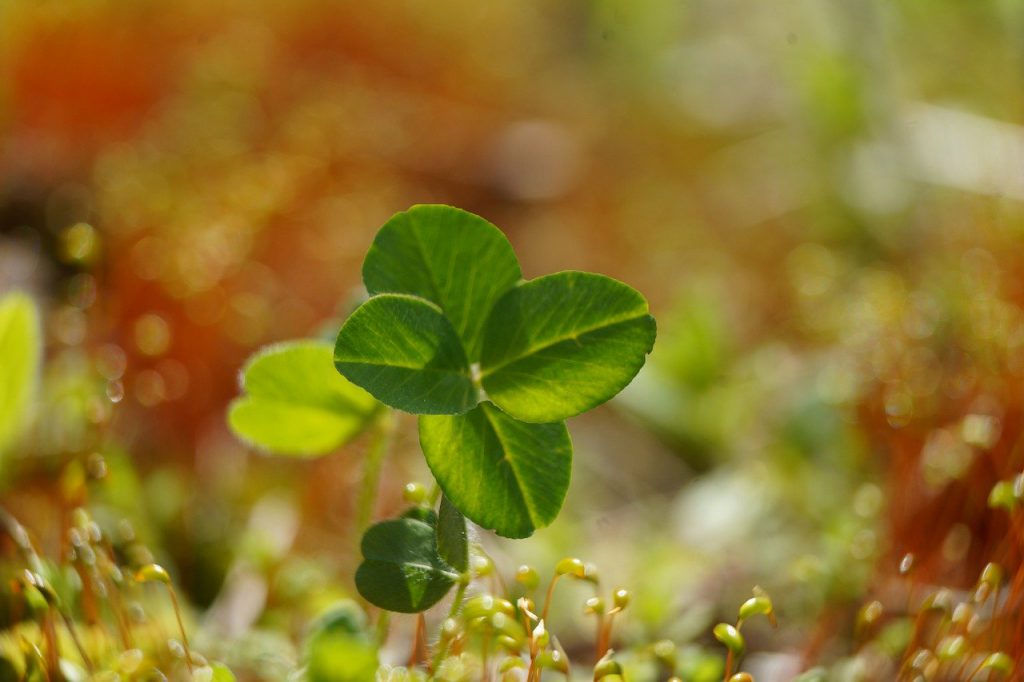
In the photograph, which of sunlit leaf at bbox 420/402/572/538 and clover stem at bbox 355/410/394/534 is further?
clover stem at bbox 355/410/394/534

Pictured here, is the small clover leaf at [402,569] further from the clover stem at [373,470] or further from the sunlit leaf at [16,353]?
the sunlit leaf at [16,353]

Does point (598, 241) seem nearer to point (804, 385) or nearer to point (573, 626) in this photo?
point (804, 385)

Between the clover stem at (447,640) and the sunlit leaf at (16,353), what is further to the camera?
the sunlit leaf at (16,353)

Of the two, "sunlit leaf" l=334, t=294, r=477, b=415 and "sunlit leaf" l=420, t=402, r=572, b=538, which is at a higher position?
"sunlit leaf" l=334, t=294, r=477, b=415

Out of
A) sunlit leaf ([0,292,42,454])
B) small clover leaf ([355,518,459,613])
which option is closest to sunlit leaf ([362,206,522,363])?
small clover leaf ([355,518,459,613])

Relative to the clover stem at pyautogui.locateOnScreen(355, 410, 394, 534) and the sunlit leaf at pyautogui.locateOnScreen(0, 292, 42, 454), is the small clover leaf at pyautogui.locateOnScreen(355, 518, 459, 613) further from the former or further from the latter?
the sunlit leaf at pyautogui.locateOnScreen(0, 292, 42, 454)

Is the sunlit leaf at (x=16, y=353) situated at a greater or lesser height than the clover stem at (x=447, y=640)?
greater

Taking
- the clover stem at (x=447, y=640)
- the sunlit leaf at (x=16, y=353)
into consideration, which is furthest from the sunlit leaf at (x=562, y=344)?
the sunlit leaf at (x=16, y=353)
